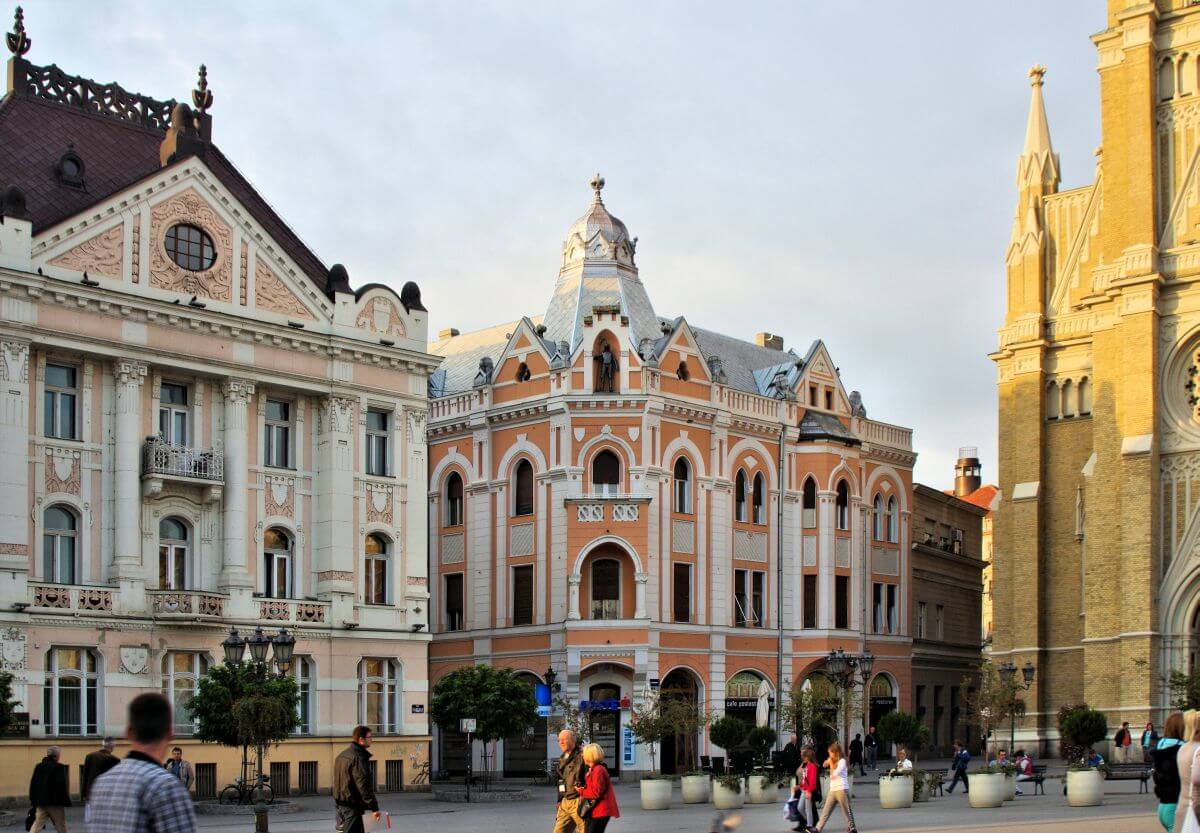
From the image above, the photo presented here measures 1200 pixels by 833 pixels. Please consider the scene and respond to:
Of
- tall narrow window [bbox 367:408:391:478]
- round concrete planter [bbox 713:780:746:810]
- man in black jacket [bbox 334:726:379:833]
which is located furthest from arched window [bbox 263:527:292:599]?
man in black jacket [bbox 334:726:379:833]

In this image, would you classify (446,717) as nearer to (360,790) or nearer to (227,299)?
(227,299)

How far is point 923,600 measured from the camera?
7112 centimetres

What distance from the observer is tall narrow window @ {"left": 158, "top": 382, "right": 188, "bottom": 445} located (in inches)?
1718

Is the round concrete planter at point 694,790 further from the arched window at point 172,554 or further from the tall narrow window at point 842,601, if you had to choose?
the tall narrow window at point 842,601

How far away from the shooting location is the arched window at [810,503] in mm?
63188

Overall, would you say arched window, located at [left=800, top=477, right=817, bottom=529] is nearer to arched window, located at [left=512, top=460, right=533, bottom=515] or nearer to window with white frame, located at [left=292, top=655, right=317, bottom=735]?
arched window, located at [left=512, top=460, right=533, bottom=515]

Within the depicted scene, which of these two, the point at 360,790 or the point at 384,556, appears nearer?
the point at 360,790

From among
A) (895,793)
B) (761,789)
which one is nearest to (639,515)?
(761,789)

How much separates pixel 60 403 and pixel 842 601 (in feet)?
106

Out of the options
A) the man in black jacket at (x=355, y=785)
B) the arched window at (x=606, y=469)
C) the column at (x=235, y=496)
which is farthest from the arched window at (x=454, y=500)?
the man in black jacket at (x=355, y=785)

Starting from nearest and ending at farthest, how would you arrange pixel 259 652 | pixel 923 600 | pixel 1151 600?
pixel 259 652, pixel 1151 600, pixel 923 600

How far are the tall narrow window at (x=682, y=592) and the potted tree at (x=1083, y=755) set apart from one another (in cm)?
1330

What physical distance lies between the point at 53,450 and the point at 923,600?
4098cm

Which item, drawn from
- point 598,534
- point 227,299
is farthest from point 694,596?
point 227,299
